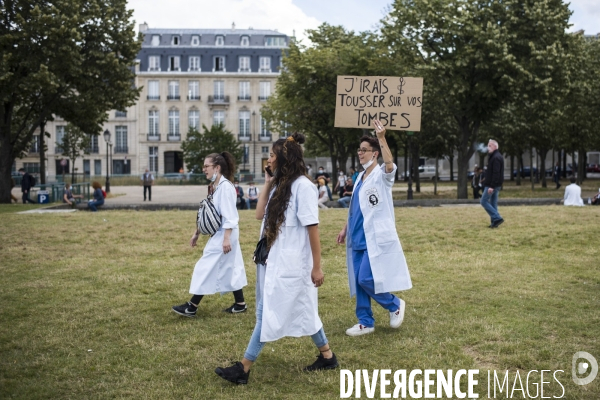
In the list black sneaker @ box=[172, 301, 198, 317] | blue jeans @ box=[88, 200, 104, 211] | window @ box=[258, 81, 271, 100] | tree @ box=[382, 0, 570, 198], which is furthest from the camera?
window @ box=[258, 81, 271, 100]

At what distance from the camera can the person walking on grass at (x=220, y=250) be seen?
25.7 ft

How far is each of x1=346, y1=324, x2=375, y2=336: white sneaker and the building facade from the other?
265 ft

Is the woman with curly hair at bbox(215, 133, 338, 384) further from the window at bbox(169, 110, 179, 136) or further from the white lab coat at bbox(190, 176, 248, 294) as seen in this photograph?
the window at bbox(169, 110, 179, 136)

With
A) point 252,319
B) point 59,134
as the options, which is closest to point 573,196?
point 252,319

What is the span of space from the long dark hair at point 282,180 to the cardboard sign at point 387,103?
108 inches

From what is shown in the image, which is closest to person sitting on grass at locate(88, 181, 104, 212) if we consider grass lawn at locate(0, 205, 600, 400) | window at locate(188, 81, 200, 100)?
grass lawn at locate(0, 205, 600, 400)

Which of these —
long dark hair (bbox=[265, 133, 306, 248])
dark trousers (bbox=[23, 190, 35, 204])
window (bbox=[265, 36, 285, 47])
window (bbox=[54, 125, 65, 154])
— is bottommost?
dark trousers (bbox=[23, 190, 35, 204])

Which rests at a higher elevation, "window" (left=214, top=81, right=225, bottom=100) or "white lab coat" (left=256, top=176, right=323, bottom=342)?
"window" (left=214, top=81, right=225, bottom=100)

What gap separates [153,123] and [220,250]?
271ft

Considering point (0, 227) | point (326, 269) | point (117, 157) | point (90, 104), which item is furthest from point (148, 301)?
point (117, 157)

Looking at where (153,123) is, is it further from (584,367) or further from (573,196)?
(584,367)

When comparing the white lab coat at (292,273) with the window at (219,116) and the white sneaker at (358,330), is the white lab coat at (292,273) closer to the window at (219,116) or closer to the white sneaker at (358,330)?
the white sneaker at (358,330)

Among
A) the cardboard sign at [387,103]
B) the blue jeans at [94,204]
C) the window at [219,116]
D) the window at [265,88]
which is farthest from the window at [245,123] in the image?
the cardboard sign at [387,103]

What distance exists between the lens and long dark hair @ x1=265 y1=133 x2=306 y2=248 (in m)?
5.68
